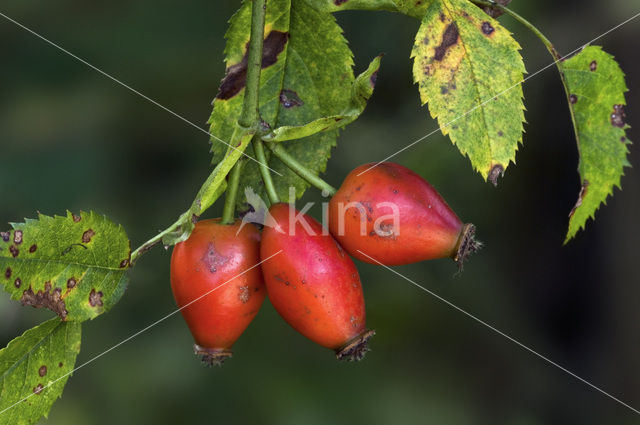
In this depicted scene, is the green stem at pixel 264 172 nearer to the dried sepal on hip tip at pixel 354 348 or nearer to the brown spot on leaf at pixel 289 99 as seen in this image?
the brown spot on leaf at pixel 289 99

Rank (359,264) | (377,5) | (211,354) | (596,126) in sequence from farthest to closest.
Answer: (359,264) → (211,354) → (596,126) → (377,5)

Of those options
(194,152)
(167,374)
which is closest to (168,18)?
(194,152)

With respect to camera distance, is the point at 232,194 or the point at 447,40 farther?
the point at 232,194

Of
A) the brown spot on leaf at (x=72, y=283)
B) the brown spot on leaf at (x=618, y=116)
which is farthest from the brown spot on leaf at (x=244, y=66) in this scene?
the brown spot on leaf at (x=618, y=116)

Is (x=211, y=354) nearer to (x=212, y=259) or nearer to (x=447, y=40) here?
(x=212, y=259)

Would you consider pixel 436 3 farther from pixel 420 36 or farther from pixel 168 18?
pixel 168 18

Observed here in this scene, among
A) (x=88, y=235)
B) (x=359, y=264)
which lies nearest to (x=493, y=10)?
(x=88, y=235)
